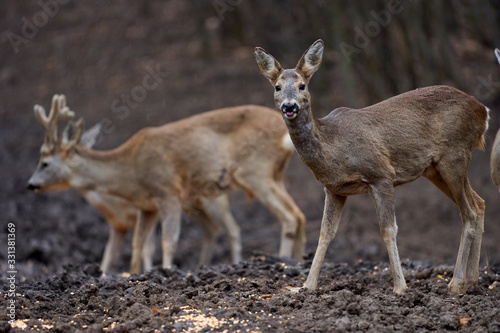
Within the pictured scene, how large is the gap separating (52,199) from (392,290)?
31.3ft

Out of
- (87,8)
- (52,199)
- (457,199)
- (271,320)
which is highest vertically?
(87,8)

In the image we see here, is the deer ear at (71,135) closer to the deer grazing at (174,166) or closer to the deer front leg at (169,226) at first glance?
the deer grazing at (174,166)

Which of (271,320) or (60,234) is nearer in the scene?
(271,320)

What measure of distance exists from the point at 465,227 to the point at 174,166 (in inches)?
210

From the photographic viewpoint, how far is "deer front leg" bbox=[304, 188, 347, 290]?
6.53 meters

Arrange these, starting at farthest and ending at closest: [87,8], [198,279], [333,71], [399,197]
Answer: [87,8] < [333,71] < [399,197] < [198,279]

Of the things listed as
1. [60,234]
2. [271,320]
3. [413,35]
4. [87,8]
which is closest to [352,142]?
[271,320]

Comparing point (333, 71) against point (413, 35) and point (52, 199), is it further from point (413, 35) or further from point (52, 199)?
point (52, 199)

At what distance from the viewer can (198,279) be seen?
24.0 feet

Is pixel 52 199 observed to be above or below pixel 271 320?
above

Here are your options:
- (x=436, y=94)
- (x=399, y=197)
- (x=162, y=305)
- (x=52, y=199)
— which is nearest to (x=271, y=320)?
(x=162, y=305)

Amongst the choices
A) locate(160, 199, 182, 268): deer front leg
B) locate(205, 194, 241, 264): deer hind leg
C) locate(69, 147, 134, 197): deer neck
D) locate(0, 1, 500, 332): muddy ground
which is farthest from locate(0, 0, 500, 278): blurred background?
locate(160, 199, 182, 268): deer front leg

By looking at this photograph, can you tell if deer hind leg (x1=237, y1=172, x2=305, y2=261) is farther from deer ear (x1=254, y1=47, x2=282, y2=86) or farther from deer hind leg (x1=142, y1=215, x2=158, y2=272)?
deer ear (x1=254, y1=47, x2=282, y2=86)

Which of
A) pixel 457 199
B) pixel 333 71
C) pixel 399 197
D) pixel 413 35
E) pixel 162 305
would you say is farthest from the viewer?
pixel 333 71
